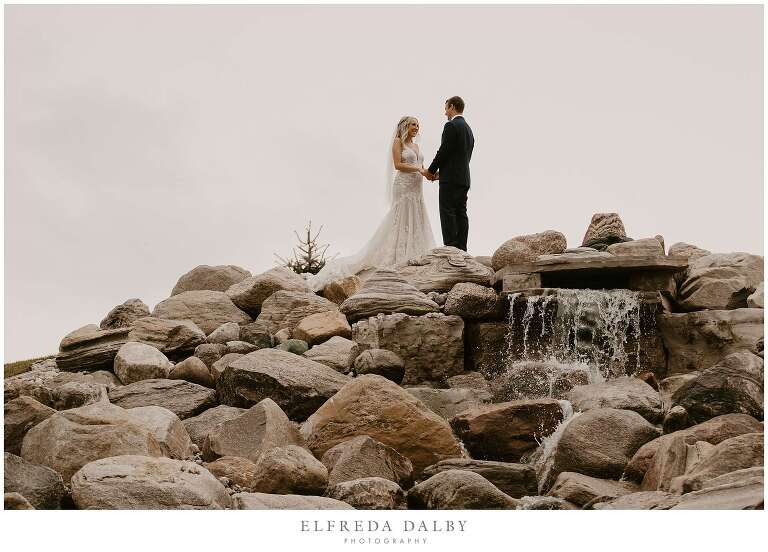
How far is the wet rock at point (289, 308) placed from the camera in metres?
13.6

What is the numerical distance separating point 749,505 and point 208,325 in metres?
9.52

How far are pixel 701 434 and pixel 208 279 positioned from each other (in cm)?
1037

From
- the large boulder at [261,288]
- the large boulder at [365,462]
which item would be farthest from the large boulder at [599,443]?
the large boulder at [261,288]

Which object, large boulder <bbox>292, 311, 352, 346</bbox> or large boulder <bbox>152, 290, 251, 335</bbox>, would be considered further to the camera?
large boulder <bbox>152, 290, 251, 335</bbox>

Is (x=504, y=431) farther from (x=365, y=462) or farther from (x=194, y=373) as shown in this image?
(x=194, y=373)

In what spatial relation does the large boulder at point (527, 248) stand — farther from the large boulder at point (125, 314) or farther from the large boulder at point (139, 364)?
the large boulder at point (125, 314)

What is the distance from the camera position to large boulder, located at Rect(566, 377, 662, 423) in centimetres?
916

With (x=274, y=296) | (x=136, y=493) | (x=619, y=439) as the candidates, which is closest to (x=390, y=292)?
(x=274, y=296)

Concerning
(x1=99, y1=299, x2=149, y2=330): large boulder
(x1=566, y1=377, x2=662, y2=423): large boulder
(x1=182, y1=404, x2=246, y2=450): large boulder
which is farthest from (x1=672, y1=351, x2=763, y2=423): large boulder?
(x1=99, y1=299, x2=149, y2=330): large boulder

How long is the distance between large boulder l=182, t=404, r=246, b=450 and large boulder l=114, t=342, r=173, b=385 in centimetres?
175

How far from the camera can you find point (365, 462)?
7816mm

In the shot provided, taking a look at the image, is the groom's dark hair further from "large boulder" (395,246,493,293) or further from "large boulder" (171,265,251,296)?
"large boulder" (171,265,251,296)

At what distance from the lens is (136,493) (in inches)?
258

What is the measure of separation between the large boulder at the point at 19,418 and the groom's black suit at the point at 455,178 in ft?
24.5
